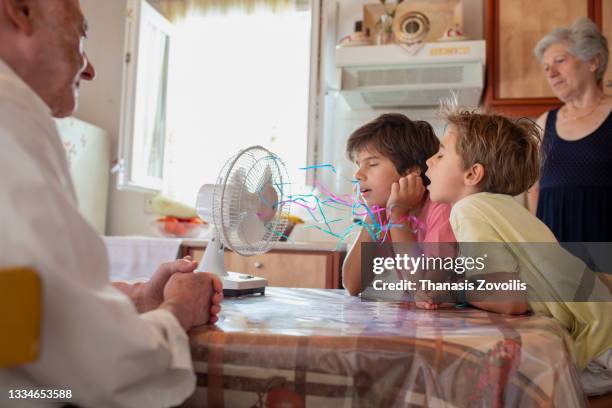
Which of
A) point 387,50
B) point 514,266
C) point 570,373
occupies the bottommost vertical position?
point 570,373

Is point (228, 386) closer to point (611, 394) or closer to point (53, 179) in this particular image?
point (53, 179)

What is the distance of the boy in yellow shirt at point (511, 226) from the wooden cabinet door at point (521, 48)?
1787 mm

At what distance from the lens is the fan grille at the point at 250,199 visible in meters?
1.31

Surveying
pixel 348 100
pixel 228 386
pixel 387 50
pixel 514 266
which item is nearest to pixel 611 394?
pixel 514 266

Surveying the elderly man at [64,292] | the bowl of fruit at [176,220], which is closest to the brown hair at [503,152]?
the elderly man at [64,292]

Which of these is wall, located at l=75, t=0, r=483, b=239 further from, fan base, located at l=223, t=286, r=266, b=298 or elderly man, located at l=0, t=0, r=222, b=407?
elderly man, located at l=0, t=0, r=222, b=407

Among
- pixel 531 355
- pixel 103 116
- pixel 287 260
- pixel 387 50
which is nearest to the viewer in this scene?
pixel 531 355

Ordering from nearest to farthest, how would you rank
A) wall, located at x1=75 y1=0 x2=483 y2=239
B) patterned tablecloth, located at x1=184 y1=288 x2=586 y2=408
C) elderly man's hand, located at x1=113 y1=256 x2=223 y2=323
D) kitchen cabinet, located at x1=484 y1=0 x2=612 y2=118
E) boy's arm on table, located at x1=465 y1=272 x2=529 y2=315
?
patterned tablecloth, located at x1=184 y1=288 x2=586 y2=408 → elderly man's hand, located at x1=113 y1=256 x2=223 y2=323 → boy's arm on table, located at x1=465 y1=272 x2=529 y2=315 → kitchen cabinet, located at x1=484 y1=0 x2=612 y2=118 → wall, located at x1=75 y1=0 x2=483 y2=239

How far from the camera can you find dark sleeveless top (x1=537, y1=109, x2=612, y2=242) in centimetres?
238

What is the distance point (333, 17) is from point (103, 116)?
1962 mm

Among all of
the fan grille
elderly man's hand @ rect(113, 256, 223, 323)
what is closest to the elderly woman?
the fan grille

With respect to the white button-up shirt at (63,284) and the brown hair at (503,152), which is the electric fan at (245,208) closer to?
the brown hair at (503,152)

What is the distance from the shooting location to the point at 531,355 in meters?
0.77

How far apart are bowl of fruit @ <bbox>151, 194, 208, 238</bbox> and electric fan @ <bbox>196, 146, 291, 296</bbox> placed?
77.2 inches
